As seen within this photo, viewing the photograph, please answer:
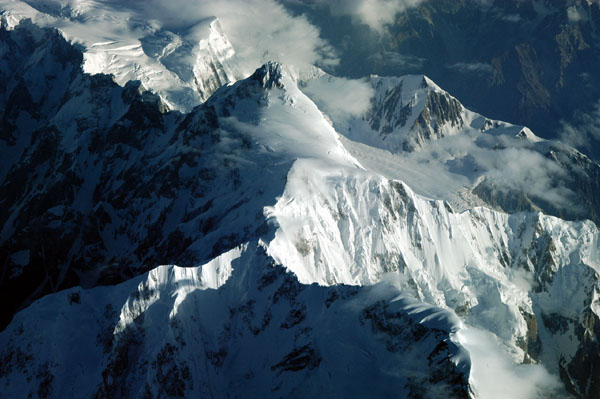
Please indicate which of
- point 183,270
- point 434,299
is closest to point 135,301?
point 183,270

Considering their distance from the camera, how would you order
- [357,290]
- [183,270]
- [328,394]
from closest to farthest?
[328,394] < [357,290] < [183,270]

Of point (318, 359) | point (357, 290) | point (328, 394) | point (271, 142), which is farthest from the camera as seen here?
point (271, 142)

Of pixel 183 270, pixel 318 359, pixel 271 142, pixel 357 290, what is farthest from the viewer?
pixel 271 142

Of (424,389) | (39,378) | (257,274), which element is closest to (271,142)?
(257,274)

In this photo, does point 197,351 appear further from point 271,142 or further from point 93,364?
point 271,142

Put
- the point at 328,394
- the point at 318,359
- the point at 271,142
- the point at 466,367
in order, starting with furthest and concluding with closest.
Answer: the point at 271,142 < the point at 318,359 < the point at 328,394 < the point at 466,367

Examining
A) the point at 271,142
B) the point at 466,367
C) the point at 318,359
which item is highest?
the point at 466,367

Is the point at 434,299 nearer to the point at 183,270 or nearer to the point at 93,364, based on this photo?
the point at 183,270

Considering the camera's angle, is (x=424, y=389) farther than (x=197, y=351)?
No

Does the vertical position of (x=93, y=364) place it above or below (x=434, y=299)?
above
